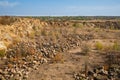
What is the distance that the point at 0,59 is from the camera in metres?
13.9

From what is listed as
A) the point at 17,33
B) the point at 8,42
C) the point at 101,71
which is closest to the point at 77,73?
the point at 101,71

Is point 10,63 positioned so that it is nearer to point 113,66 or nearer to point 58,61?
point 58,61

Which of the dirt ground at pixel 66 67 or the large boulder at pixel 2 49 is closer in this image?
the dirt ground at pixel 66 67

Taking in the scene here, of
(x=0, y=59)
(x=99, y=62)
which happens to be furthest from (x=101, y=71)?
(x=0, y=59)

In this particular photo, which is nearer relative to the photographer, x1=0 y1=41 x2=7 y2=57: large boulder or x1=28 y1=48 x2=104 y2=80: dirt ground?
x1=28 y1=48 x2=104 y2=80: dirt ground

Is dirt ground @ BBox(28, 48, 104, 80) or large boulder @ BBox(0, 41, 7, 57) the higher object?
large boulder @ BBox(0, 41, 7, 57)

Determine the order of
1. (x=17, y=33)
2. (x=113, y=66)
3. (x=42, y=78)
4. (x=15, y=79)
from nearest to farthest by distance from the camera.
A: (x=15, y=79)
(x=42, y=78)
(x=113, y=66)
(x=17, y=33)

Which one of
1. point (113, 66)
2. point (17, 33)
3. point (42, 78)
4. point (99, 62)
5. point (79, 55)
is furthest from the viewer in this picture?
point (17, 33)

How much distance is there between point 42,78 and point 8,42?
22.3 feet

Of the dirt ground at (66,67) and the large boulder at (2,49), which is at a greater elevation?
the large boulder at (2,49)

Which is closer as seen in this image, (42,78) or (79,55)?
(42,78)

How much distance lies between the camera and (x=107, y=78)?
11.1m

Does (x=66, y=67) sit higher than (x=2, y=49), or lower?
lower

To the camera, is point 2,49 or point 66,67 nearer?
point 66,67
